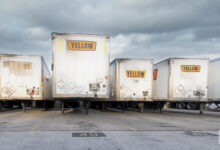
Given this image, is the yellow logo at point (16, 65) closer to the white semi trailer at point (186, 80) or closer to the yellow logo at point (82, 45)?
the yellow logo at point (82, 45)

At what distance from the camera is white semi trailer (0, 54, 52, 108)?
16.5 metres

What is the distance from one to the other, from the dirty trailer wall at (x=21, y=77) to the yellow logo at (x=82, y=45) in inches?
174

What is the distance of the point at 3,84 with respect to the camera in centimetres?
1645

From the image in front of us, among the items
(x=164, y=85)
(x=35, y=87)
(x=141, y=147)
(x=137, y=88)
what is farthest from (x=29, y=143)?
(x=164, y=85)

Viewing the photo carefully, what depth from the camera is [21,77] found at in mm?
16734

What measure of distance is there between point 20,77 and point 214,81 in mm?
16434

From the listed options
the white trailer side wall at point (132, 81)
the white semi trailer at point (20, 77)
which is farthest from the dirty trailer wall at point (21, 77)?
the white trailer side wall at point (132, 81)

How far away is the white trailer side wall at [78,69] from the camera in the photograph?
13.7 metres

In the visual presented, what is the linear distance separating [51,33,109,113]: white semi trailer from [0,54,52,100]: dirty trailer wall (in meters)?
4.01

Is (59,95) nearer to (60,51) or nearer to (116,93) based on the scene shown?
(60,51)

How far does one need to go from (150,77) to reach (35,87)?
9.43 meters

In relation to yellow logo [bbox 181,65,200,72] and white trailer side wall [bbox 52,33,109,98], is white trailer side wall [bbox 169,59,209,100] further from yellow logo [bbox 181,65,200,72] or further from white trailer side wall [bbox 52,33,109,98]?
white trailer side wall [bbox 52,33,109,98]

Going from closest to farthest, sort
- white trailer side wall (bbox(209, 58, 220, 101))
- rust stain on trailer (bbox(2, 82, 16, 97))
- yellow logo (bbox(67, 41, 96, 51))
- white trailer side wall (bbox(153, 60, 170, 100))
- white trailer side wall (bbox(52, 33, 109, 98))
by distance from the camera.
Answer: white trailer side wall (bbox(52, 33, 109, 98)) → yellow logo (bbox(67, 41, 96, 51)) → rust stain on trailer (bbox(2, 82, 16, 97)) → white trailer side wall (bbox(153, 60, 170, 100)) → white trailer side wall (bbox(209, 58, 220, 101))

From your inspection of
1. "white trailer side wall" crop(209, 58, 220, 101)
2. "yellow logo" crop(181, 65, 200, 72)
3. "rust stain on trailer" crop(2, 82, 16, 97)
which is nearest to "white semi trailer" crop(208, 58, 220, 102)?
"white trailer side wall" crop(209, 58, 220, 101)
